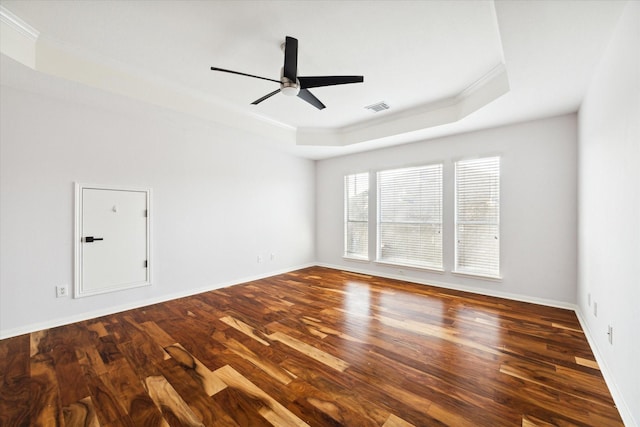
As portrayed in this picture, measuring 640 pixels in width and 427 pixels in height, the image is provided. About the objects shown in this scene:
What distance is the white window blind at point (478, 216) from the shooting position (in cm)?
411

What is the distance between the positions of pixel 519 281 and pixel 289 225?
4196 millimetres

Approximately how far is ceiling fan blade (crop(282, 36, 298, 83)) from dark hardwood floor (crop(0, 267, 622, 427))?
2573mm

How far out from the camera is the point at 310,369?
217 cm

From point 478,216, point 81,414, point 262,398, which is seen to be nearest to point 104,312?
point 81,414

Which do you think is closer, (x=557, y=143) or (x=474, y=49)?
(x=474, y=49)

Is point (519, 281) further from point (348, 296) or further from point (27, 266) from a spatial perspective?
point (27, 266)

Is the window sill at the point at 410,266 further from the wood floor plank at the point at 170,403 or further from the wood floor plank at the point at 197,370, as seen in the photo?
the wood floor plank at the point at 170,403

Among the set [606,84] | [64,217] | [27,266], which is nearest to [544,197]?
[606,84]

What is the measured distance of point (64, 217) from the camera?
313 centimetres

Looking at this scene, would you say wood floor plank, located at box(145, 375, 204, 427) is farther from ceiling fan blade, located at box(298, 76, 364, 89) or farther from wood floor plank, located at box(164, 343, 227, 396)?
ceiling fan blade, located at box(298, 76, 364, 89)

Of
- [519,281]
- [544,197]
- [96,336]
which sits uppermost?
[544,197]

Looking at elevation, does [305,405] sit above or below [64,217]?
below

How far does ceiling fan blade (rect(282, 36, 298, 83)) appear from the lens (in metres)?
2.35

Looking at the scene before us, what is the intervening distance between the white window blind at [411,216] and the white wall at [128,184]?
7.02 ft
